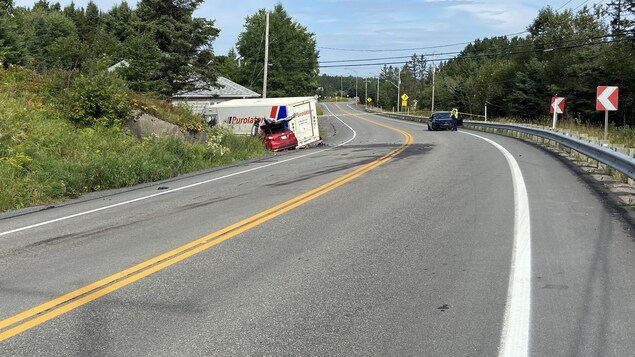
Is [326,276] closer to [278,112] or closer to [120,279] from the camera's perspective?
[120,279]

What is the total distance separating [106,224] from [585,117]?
189 feet

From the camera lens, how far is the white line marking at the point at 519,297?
4008 mm

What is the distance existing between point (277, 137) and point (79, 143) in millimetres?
12067

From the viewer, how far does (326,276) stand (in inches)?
225

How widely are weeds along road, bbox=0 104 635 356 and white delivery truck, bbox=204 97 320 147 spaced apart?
1649 centimetres

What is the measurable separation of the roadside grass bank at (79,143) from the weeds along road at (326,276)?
213 cm

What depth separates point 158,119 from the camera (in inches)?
774

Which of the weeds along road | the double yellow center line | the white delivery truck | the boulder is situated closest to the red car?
the white delivery truck

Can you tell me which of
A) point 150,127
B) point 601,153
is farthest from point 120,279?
point 150,127

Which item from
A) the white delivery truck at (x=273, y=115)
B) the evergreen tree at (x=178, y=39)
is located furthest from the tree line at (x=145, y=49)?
the white delivery truck at (x=273, y=115)

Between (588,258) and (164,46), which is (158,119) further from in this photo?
(164,46)

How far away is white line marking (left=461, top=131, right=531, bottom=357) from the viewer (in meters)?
4.01

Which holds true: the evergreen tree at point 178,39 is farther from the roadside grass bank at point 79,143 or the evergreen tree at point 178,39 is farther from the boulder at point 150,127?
the boulder at point 150,127

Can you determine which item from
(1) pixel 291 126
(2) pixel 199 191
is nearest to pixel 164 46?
(1) pixel 291 126
